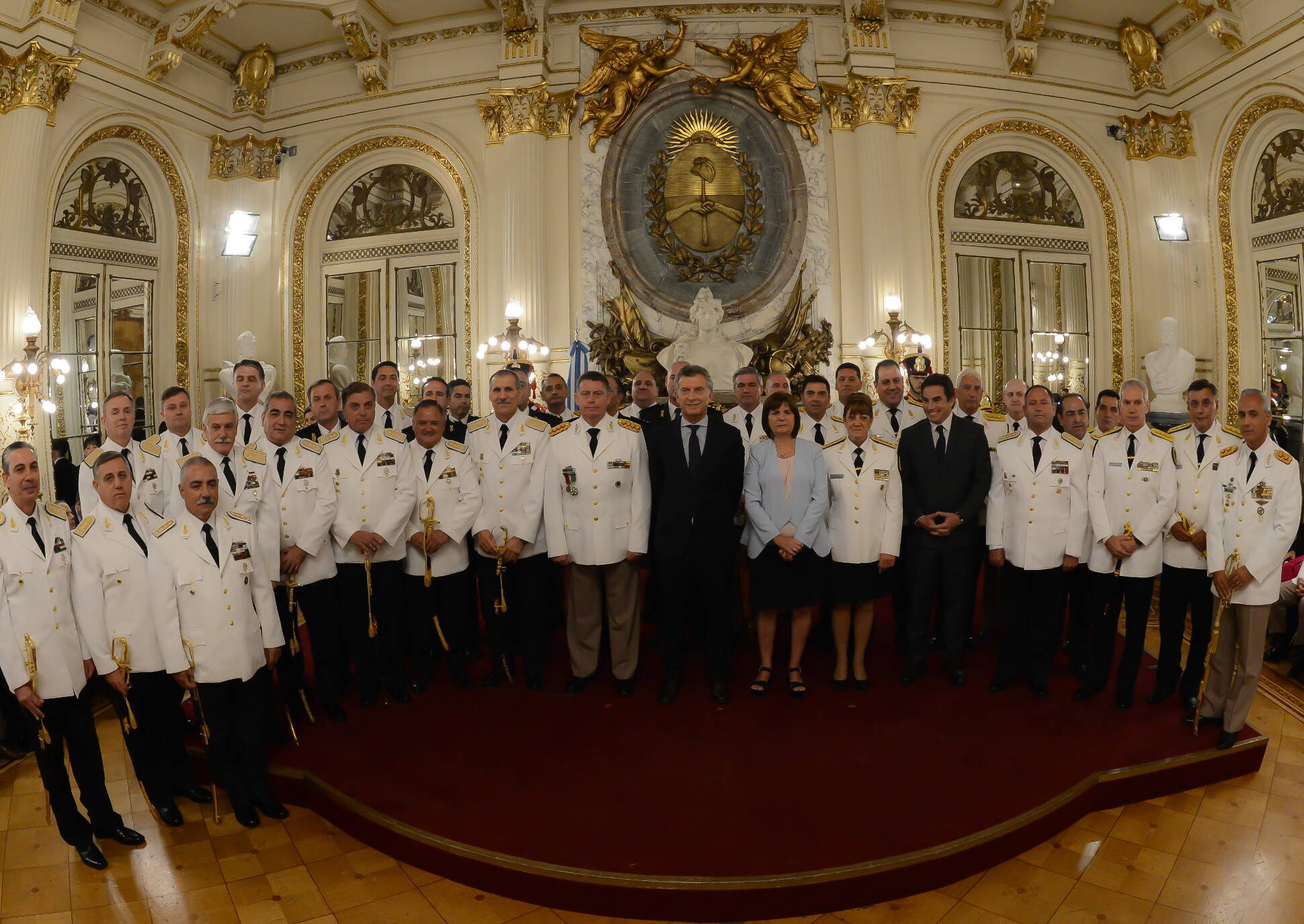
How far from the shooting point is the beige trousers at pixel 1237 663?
12.3 feet

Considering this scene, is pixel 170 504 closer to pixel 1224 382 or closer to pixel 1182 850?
pixel 1182 850

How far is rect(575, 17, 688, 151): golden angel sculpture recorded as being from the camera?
974 centimetres

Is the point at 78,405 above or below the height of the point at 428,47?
below

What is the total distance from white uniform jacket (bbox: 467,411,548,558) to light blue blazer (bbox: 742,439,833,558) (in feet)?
3.74

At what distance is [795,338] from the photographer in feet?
32.1

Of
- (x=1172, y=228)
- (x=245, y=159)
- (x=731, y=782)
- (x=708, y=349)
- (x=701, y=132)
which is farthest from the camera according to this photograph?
(x=245, y=159)

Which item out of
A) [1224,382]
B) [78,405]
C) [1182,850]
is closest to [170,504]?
[1182,850]

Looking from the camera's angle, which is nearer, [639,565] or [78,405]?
[639,565]

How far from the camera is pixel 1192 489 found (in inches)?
162

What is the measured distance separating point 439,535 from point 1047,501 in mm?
3227

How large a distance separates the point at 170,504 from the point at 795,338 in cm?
721

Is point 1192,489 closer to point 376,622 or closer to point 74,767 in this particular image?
point 376,622

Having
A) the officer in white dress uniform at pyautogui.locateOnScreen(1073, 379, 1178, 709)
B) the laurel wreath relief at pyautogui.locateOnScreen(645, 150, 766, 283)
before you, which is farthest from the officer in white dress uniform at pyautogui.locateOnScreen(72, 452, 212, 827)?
the laurel wreath relief at pyautogui.locateOnScreen(645, 150, 766, 283)

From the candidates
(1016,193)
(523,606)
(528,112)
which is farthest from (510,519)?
(1016,193)
